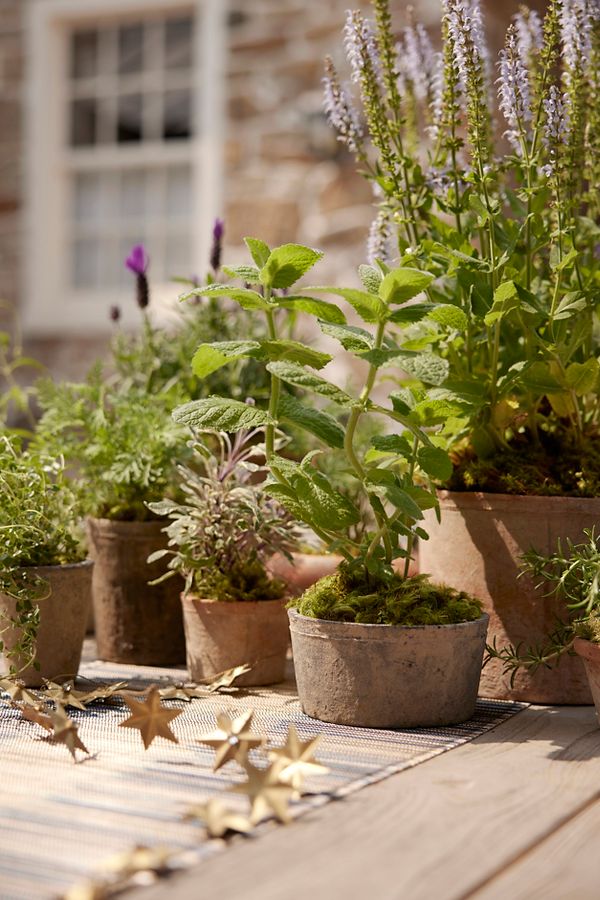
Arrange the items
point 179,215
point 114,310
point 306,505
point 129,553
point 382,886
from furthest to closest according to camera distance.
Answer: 1. point 179,215
2. point 114,310
3. point 129,553
4. point 306,505
5. point 382,886

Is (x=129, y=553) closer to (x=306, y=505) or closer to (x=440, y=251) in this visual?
(x=306, y=505)

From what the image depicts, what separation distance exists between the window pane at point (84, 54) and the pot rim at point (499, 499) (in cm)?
457

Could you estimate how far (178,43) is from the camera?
559 cm

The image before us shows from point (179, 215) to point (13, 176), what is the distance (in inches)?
35.3

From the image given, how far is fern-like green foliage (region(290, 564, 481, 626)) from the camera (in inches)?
66.9

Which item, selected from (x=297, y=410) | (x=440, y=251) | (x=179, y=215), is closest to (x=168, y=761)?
(x=297, y=410)

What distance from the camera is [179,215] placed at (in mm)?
5629

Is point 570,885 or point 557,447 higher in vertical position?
point 557,447

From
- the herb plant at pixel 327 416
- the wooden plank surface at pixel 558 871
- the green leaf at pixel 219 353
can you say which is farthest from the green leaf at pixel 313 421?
the wooden plank surface at pixel 558 871

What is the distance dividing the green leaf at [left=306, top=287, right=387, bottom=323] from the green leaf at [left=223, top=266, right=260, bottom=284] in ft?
0.45

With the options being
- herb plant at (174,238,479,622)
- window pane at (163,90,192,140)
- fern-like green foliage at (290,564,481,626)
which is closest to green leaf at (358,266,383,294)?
herb plant at (174,238,479,622)

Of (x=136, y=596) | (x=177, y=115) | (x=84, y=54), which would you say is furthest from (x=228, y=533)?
(x=84, y=54)

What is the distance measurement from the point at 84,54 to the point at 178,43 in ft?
1.86

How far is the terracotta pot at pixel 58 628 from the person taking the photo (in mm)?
1951
